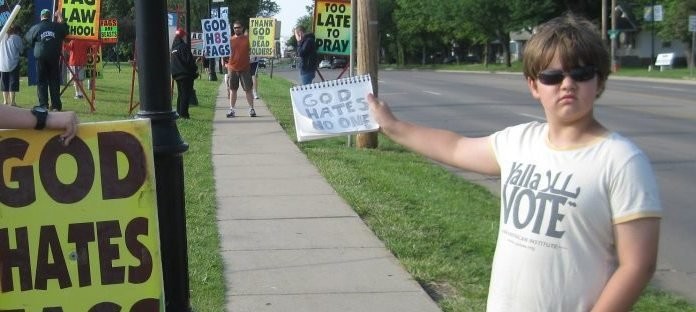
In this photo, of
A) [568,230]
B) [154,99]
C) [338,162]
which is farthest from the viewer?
[338,162]

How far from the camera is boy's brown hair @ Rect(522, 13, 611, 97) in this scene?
2531 mm

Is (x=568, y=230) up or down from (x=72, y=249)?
up

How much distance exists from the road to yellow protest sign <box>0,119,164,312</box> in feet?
12.2

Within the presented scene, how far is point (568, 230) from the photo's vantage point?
2.52 meters

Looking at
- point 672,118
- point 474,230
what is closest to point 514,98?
point 672,118

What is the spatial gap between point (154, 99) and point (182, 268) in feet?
2.43

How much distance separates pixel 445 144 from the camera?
3.12 metres

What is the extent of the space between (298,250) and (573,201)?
4278mm

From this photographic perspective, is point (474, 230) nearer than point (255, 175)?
Yes

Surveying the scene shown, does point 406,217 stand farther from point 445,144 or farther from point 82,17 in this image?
point 82,17

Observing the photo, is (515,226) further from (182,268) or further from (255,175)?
(255,175)

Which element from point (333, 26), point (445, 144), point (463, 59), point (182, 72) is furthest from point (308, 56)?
point (463, 59)

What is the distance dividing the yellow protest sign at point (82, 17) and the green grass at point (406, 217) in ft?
13.0

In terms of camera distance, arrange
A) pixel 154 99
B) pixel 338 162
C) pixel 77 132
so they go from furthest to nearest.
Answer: pixel 338 162
pixel 154 99
pixel 77 132
